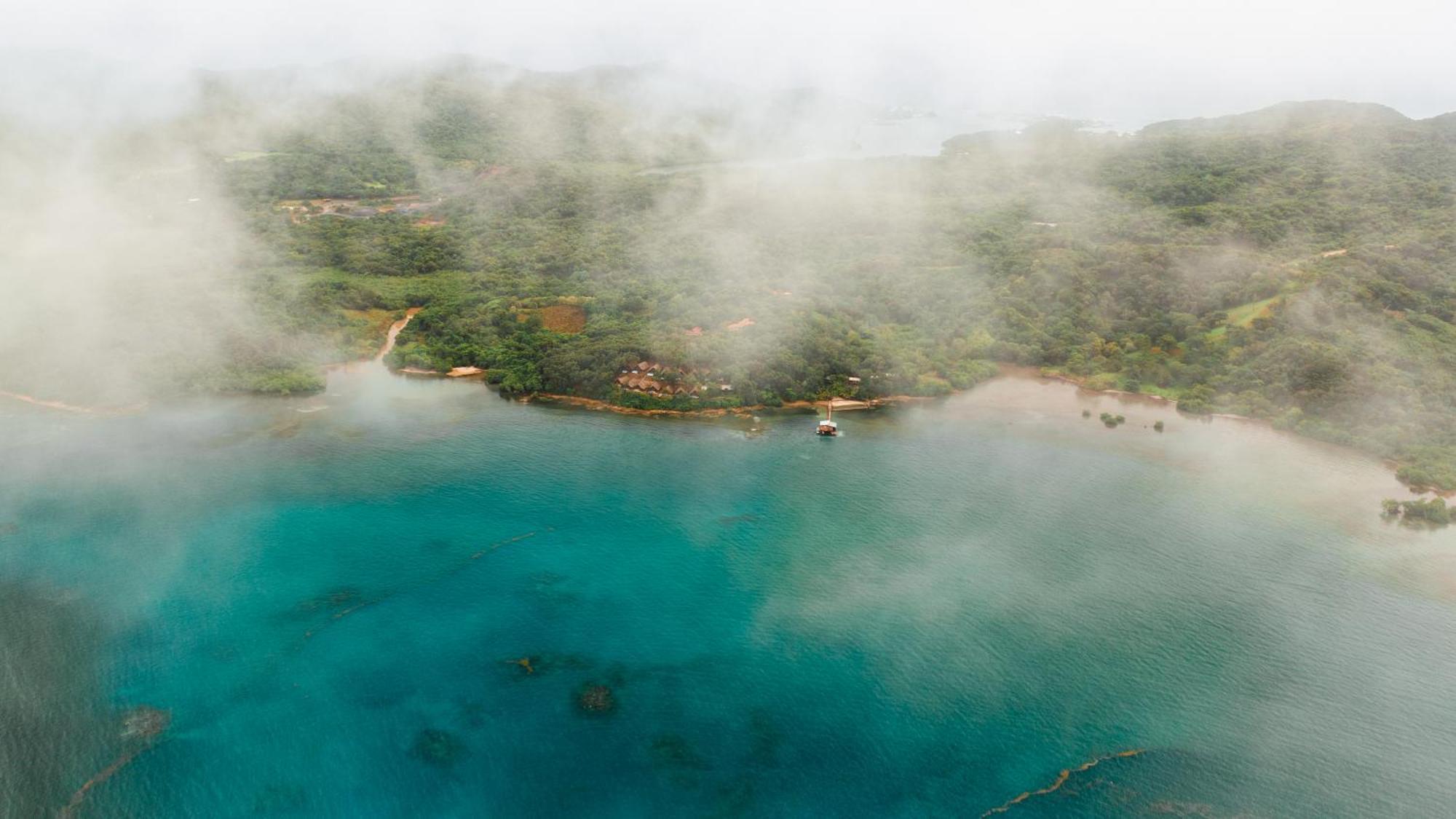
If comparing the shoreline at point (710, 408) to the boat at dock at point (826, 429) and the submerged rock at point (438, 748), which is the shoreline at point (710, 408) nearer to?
the boat at dock at point (826, 429)

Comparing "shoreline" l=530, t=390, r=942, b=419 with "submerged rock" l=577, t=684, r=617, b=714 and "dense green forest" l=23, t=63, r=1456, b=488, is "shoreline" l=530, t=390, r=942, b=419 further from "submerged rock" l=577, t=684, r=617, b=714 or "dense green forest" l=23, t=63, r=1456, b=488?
"submerged rock" l=577, t=684, r=617, b=714

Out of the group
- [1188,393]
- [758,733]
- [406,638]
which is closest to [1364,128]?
[1188,393]

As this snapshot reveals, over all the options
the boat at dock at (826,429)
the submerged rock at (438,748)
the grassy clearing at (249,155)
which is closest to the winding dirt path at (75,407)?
the submerged rock at (438,748)

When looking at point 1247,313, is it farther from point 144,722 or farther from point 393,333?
point 144,722

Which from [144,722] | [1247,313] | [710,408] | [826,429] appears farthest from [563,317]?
[1247,313]

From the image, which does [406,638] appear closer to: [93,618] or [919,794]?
[93,618]

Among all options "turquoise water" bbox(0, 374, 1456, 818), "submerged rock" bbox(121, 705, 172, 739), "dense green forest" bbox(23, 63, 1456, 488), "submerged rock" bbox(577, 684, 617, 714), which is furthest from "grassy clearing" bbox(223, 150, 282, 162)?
"submerged rock" bbox(577, 684, 617, 714)
